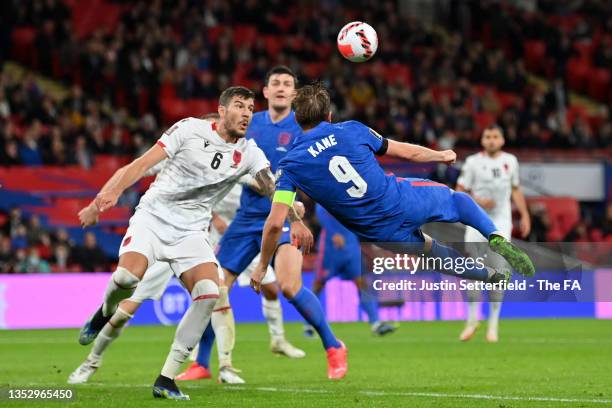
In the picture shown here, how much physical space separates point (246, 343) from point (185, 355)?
5956 millimetres

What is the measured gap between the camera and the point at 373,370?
409 inches

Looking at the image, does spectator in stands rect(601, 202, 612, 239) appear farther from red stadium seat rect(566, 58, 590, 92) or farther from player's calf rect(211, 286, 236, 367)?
A: player's calf rect(211, 286, 236, 367)

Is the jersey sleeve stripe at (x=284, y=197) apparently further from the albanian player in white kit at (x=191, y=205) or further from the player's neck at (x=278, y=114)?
the player's neck at (x=278, y=114)

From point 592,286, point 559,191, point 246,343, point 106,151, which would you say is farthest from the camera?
point 559,191

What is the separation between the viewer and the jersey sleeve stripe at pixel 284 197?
8297mm

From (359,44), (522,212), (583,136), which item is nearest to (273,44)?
(583,136)

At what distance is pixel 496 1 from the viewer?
33.1m

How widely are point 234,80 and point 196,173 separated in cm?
1662

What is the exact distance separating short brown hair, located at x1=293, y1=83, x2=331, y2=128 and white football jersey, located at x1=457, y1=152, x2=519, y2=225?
6.04m

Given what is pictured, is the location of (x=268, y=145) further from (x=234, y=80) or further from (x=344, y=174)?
(x=234, y=80)

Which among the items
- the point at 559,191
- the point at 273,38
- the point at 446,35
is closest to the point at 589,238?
the point at 559,191

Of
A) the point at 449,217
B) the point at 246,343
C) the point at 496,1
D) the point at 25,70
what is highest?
the point at 496,1

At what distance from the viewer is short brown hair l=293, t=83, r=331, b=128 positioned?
8.52 m

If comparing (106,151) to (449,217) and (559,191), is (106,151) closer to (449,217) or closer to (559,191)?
(559,191)
